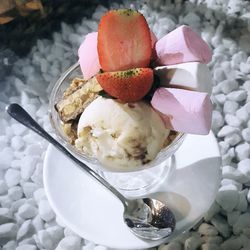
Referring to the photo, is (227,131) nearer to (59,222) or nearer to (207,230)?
(207,230)

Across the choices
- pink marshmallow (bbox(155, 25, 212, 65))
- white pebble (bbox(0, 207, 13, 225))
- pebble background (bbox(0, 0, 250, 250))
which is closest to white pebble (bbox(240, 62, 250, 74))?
pebble background (bbox(0, 0, 250, 250))

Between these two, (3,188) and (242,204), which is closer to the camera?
(242,204)

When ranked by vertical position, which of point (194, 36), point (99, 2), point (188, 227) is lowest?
point (188, 227)

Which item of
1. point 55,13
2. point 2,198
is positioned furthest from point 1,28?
point 2,198

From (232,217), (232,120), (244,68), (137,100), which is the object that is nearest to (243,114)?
(232,120)

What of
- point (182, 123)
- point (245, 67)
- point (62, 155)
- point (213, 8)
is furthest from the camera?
point (213, 8)

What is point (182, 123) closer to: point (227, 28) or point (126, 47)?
point (126, 47)

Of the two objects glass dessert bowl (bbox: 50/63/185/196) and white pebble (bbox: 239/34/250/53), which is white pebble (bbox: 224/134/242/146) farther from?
white pebble (bbox: 239/34/250/53)
